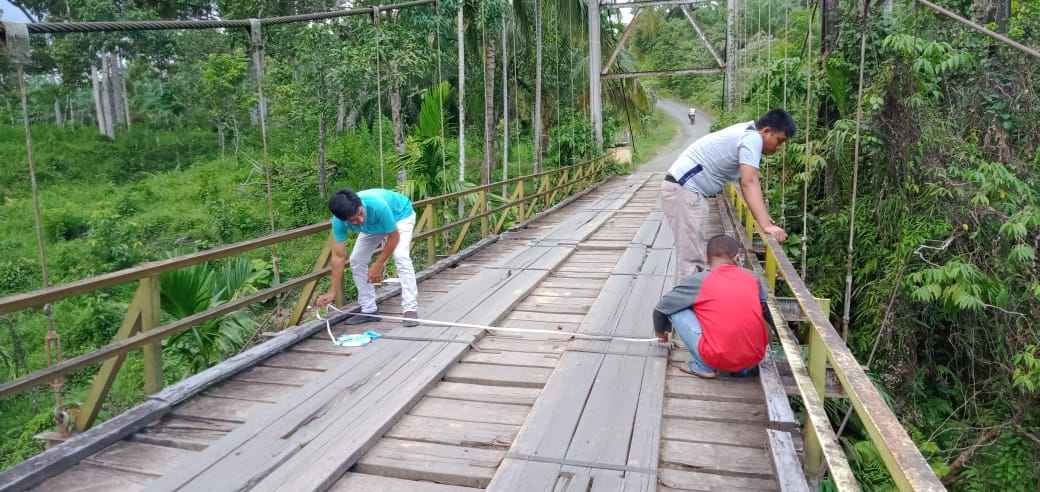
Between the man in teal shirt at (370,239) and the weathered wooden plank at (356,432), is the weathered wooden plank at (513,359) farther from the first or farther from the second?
the man in teal shirt at (370,239)

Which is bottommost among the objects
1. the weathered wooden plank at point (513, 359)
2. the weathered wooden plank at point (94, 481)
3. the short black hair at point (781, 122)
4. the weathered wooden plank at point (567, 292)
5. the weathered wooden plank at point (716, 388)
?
the weathered wooden plank at point (567, 292)

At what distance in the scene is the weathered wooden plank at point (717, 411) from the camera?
349 centimetres

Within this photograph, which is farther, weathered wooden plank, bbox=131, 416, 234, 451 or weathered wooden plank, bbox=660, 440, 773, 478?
weathered wooden plank, bbox=131, 416, 234, 451

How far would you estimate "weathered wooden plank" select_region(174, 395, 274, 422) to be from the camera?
11.8ft

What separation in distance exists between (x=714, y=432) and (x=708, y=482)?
481 mm

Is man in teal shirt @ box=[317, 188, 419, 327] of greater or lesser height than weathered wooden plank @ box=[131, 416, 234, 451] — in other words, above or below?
above

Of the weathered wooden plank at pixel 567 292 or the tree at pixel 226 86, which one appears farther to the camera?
the tree at pixel 226 86

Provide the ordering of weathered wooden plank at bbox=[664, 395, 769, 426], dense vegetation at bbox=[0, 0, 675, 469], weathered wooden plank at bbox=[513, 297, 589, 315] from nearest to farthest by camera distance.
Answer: weathered wooden plank at bbox=[664, 395, 769, 426]
weathered wooden plank at bbox=[513, 297, 589, 315]
dense vegetation at bbox=[0, 0, 675, 469]

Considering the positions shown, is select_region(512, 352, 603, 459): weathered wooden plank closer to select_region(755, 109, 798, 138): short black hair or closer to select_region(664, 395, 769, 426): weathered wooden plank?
select_region(664, 395, 769, 426): weathered wooden plank

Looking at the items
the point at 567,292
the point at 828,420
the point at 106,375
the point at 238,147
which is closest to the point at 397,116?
the point at 567,292

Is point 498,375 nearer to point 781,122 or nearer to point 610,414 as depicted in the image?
point 610,414

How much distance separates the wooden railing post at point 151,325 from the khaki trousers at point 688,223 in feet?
9.67

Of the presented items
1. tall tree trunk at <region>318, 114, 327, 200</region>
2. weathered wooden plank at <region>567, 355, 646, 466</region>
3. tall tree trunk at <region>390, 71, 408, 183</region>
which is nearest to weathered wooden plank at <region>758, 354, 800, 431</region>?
weathered wooden plank at <region>567, 355, 646, 466</region>

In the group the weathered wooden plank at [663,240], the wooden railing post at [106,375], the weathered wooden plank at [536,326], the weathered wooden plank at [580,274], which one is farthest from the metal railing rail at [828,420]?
the weathered wooden plank at [663,240]
